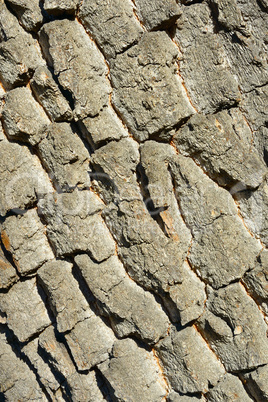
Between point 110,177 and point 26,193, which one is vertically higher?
point 26,193

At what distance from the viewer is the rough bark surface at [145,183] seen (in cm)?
127

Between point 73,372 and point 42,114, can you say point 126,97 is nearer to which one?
point 42,114

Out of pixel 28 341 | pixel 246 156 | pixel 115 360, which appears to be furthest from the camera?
pixel 28 341

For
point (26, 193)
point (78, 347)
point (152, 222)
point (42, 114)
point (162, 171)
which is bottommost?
point (78, 347)

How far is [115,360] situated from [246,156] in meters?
0.76

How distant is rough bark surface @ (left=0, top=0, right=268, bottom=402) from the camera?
127 centimetres

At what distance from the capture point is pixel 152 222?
131 cm

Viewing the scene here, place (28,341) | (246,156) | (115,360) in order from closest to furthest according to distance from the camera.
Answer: (246,156)
(115,360)
(28,341)

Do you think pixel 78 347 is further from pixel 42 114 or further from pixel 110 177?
pixel 42 114

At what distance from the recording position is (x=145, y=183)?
130cm

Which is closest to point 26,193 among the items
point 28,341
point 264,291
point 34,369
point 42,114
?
point 42,114

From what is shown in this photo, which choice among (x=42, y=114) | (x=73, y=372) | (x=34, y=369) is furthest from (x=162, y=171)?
(x=34, y=369)

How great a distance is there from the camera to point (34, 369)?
1.51m

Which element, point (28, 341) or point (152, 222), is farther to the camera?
point (28, 341)
